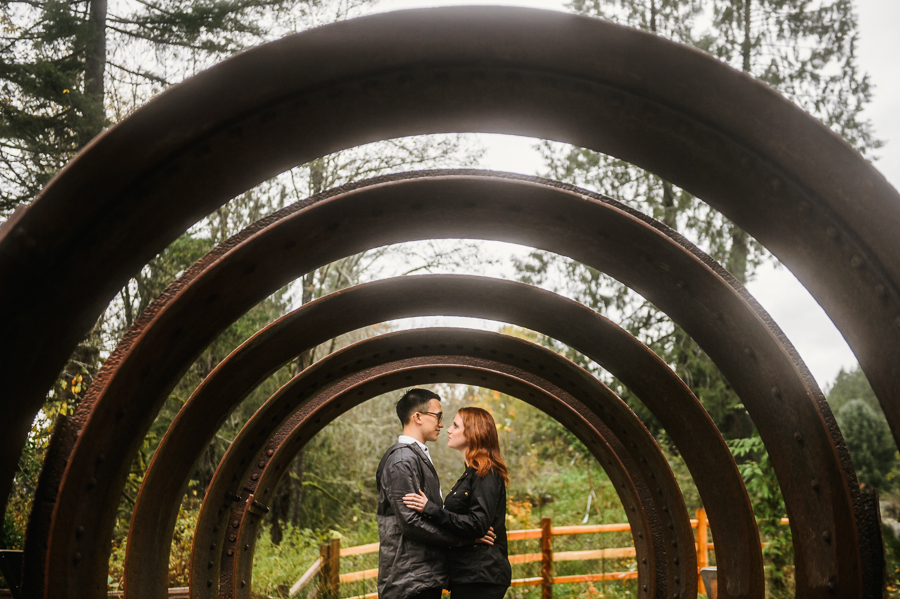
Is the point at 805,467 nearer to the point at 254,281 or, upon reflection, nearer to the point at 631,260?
the point at 631,260

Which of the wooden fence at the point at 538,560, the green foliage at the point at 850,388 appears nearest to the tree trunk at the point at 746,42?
the wooden fence at the point at 538,560

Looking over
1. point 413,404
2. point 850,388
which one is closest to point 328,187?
point 413,404

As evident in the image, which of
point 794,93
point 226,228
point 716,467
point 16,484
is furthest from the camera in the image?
point 794,93

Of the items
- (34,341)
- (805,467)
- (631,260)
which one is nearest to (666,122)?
(631,260)

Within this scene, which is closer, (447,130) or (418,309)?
(447,130)

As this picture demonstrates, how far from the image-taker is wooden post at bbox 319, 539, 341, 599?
980cm

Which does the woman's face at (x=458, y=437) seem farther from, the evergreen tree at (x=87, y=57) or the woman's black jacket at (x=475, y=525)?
the evergreen tree at (x=87, y=57)

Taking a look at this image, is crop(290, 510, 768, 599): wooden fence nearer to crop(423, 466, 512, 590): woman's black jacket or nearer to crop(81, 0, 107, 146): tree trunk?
crop(423, 466, 512, 590): woman's black jacket

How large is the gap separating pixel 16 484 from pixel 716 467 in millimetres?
10683

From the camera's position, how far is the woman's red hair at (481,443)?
5348 millimetres

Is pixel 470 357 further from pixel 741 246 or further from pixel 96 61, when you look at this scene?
pixel 741 246

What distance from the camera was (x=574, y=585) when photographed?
12.0m

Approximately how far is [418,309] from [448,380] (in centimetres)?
256

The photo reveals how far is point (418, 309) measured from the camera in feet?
18.8
